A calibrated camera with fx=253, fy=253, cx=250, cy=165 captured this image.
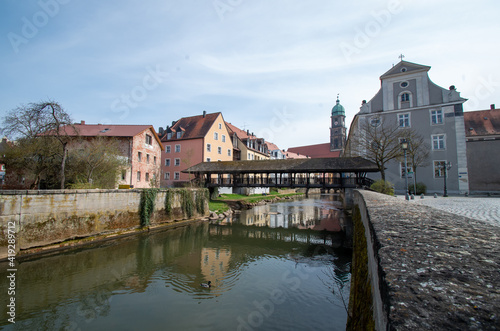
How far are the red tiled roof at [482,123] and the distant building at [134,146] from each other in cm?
3034

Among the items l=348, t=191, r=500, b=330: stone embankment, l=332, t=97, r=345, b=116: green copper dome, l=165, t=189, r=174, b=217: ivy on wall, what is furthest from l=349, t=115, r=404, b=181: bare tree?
l=332, t=97, r=345, b=116: green copper dome

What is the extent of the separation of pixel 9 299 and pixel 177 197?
37.0 feet

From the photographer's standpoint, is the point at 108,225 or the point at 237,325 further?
the point at 108,225

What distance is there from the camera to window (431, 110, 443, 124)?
2223 centimetres

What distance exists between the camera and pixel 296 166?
2217 cm

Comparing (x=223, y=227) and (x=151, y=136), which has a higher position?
(x=151, y=136)

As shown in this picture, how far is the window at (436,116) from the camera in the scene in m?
22.2

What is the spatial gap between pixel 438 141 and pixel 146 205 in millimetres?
24204

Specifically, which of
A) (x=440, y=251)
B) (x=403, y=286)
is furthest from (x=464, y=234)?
(x=403, y=286)

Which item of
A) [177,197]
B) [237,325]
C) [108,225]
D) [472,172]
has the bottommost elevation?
[237,325]

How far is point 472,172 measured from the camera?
2384cm

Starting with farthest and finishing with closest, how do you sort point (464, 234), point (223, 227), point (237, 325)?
point (223, 227), point (237, 325), point (464, 234)

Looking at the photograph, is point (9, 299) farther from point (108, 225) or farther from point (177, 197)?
point (177, 197)

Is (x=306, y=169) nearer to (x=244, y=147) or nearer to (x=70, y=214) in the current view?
(x=70, y=214)
